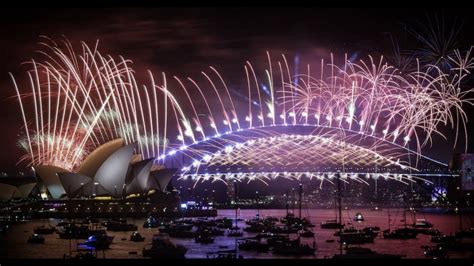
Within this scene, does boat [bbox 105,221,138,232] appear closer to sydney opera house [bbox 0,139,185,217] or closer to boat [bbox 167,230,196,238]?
boat [bbox 167,230,196,238]

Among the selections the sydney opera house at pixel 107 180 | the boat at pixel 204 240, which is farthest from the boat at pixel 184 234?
the sydney opera house at pixel 107 180

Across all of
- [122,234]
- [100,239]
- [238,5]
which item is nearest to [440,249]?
[100,239]

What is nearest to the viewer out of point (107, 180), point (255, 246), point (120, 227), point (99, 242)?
point (99, 242)

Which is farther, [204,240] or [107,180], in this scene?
[107,180]

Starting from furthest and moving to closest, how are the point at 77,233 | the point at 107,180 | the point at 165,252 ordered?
the point at 107,180, the point at 77,233, the point at 165,252

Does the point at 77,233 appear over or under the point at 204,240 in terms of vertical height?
over

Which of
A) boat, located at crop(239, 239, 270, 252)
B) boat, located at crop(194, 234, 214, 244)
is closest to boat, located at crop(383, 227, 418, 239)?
boat, located at crop(194, 234, 214, 244)

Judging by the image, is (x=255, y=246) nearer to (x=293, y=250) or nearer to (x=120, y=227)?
(x=293, y=250)

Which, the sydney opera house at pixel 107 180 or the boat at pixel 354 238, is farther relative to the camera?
the sydney opera house at pixel 107 180

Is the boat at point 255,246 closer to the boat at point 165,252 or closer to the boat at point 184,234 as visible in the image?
the boat at point 165,252

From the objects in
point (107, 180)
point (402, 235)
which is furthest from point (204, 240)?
point (107, 180)
